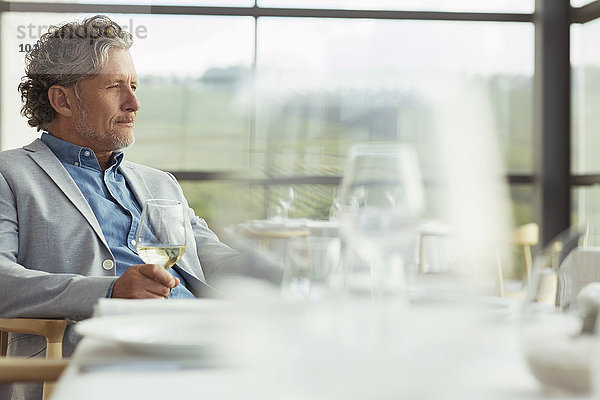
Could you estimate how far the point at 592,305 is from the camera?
41cm

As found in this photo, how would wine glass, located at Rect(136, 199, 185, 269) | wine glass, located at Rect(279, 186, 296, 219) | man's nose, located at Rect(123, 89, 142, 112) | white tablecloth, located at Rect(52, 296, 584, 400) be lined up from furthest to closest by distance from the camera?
1. wine glass, located at Rect(279, 186, 296, 219)
2. man's nose, located at Rect(123, 89, 142, 112)
3. wine glass, located at Rect(136, 199, 185, 269)
4. white tablecloth, located at Rect(52, 296, 584, 400)

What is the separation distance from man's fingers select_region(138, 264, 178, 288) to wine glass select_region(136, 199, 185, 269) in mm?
19

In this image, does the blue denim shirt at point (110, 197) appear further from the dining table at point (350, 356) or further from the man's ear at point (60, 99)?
the dining table at point (350, 356)

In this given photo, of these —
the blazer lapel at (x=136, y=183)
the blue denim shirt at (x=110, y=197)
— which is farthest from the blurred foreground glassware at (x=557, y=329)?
the blazer lapel at (x=136, y=183)

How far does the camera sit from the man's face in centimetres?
180

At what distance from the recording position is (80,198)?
1573mm

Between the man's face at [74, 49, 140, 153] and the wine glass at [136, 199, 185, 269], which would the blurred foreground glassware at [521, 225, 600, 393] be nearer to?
the wine glass at [136, 199, 185, 269]

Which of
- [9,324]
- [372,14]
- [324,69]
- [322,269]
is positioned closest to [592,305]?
[322,269]

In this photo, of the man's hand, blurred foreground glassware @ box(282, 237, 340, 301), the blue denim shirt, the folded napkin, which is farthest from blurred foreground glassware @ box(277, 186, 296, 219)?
blurred foreground glassware @ box(282, 237, 340, 301)

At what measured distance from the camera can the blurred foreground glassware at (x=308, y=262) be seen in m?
0.47

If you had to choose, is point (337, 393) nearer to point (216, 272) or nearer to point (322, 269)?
point (322, 269)

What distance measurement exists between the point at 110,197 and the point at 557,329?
4.63ft

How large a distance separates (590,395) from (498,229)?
3.8 inches

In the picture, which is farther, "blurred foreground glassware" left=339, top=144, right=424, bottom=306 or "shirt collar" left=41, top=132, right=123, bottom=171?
"shirt collar" left=41, top=132, right=123, bottom=171
